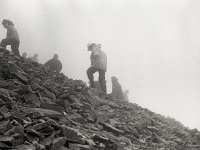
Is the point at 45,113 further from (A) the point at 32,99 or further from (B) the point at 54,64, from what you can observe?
(B) the point at 54,64

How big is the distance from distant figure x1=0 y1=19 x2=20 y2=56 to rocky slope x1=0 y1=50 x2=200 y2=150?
11.2ft

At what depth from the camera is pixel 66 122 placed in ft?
24.7

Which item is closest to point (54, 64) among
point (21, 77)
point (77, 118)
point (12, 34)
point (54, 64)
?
point (54, 64)

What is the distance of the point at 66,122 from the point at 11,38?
9042 mm

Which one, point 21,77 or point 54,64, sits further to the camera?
point 54,64

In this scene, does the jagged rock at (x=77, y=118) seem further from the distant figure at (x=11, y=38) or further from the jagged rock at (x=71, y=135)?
the distant figure at (x=11, y=38)

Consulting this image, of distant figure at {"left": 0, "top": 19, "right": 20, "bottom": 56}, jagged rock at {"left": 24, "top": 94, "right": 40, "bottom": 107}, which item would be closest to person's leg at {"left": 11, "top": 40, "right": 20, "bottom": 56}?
distant figure at {"left": 0, "top": 19, "right": 20, "bottom": 56}

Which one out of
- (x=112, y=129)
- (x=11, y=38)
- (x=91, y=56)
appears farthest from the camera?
(x=11, y=38)

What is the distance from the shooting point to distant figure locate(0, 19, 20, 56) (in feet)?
49.7

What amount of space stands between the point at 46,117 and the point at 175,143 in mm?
4304

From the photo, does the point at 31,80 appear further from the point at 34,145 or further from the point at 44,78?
the point at 34,145

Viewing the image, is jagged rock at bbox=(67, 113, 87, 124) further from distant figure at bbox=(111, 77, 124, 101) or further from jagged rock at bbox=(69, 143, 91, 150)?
distant figure at bbox=(111, 77, 124, 101)

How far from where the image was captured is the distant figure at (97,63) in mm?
14039

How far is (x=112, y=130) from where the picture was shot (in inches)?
328
